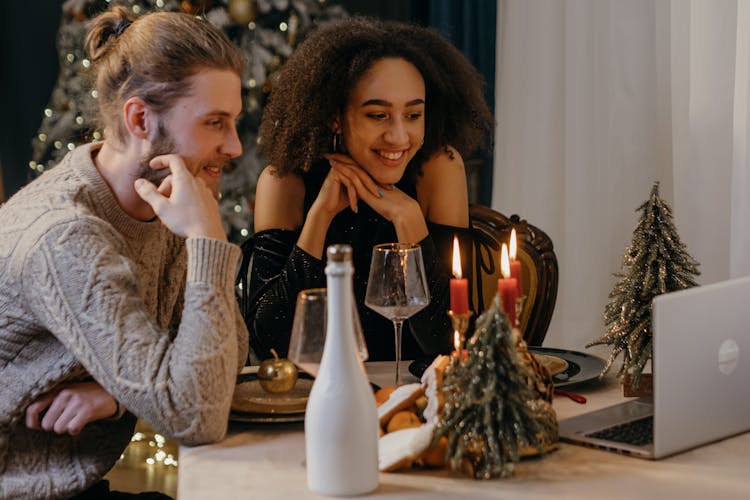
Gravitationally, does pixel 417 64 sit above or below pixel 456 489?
above

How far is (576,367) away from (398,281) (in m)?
0.37

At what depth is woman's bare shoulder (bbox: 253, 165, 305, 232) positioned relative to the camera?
243 cm

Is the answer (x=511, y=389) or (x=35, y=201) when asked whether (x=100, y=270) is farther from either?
(x=511, y=389)

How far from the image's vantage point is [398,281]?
1682mm

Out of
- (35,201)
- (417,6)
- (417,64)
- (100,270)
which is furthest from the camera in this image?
(417,6)

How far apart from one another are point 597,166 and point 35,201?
1954mm

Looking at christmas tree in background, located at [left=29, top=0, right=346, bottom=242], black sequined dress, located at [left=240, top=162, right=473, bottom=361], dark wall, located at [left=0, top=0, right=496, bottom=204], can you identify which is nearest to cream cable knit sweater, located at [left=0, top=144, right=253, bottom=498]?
black sequined dress, located at [left=240, top=162, right=473, bottom=361]

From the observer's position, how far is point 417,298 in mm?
1688

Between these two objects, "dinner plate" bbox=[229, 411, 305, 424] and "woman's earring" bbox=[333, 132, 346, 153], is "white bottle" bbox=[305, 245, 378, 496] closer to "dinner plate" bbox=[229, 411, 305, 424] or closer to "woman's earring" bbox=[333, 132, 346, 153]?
"dinner plate" bbox=[229, 411, 305, 424]

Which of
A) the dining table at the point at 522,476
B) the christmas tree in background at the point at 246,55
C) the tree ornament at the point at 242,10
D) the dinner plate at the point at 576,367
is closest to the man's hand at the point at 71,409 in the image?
the dining table at the point at 522,476

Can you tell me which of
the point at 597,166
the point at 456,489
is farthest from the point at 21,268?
the point at 597,166

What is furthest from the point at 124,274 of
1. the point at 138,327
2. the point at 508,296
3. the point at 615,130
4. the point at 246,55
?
the point at 246,55

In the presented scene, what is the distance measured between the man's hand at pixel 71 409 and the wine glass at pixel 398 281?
1.46 feet

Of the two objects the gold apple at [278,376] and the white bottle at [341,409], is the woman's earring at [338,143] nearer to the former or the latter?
the gold apple at [278,376]
